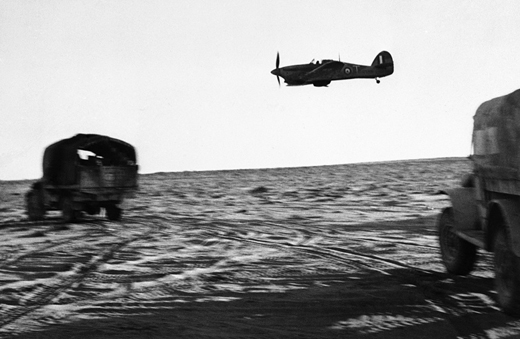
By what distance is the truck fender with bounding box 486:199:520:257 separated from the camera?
678cm

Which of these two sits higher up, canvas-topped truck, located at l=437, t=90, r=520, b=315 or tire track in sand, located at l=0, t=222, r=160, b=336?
canvas-topped truck, located at l=437, t=90, r=520, b=315

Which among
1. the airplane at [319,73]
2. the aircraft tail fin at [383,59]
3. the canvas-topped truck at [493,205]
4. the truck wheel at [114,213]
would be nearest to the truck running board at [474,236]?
the canvas-topped truck at [493,205]

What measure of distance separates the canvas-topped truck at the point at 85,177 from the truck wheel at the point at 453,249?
13643mm

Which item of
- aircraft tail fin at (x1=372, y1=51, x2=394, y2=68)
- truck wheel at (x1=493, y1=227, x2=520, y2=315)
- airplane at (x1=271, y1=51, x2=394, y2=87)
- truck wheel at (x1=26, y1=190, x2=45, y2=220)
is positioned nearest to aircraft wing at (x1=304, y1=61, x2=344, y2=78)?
airplane at (x1=271, y1=51, x2=394, y2=87)

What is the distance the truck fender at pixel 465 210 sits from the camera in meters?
9.19

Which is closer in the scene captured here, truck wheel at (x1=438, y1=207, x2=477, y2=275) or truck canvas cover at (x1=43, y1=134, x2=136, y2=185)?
truck wheel at (x1=438, y1=207, x2=477, y2=275)

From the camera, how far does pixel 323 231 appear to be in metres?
17.7

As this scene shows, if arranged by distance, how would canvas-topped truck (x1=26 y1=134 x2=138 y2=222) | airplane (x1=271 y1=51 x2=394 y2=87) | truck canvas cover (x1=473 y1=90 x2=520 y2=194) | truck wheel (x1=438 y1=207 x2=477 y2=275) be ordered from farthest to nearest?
airplane (x1=271 y1=51 x2=394 y2=87), canvas-topped truck (x1=26 y1=134 x2=138 y2=222), truck wheel (x1=438 y1=207 x2=477 y2=275), truck canvas cover (x1=473 y1=90 x2=520 y2=194)

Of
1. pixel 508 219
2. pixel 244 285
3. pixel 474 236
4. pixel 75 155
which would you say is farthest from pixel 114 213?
pixel 508 219

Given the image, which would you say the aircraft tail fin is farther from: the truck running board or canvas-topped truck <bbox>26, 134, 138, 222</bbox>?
the truck running board

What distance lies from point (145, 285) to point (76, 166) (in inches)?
501

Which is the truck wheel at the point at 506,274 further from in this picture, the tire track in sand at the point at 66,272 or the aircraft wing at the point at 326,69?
the aircraft wing at the point at 326,69

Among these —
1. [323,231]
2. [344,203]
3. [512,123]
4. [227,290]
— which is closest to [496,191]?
[512,123]

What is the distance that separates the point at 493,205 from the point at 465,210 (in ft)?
5.79
